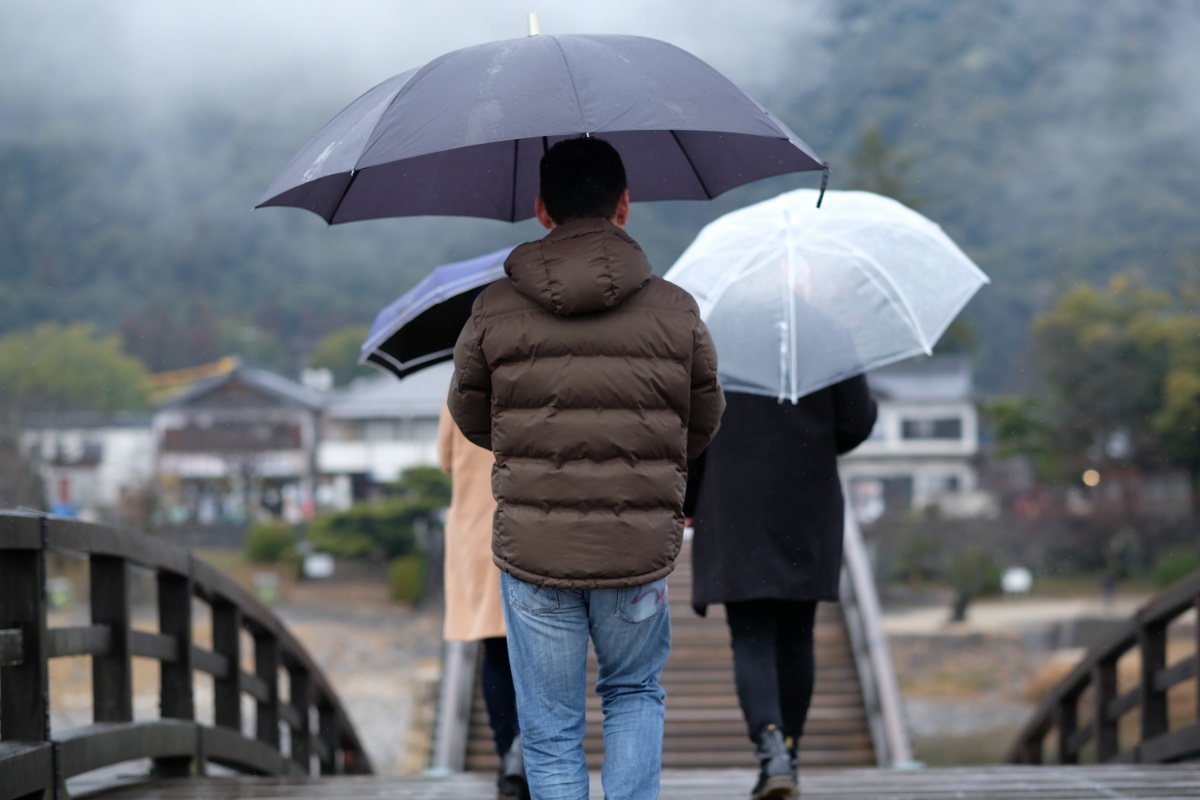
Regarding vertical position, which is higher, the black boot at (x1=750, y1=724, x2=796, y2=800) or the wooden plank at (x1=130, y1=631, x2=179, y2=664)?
the wooden plank at (x1=130, y1=631, x2=179, y2=664)

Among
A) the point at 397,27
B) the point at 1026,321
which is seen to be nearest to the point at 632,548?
the point at 1026,321

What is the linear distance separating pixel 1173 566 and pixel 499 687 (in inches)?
893

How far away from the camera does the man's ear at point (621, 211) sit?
189cm

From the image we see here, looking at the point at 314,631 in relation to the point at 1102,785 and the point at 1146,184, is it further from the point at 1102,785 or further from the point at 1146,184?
the point at 1146,184

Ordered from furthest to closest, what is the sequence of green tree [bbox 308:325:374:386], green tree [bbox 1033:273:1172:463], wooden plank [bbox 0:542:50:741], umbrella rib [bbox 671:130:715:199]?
1. green tree [bbox 308:325:374:386]
2. green tree [bbox 1033:273:1172:463]
3. umbrella rib [bbox 671:130:715:199]
4. wooden plank [bbox 0:542:50:741]

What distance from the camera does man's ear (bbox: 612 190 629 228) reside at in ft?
6.19

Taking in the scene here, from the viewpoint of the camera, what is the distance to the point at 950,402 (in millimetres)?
28016

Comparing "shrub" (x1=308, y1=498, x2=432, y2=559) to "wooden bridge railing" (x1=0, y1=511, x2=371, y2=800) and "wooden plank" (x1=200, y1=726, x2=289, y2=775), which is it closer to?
"wooden bridge railing" (x1=0, y1=511, x2=371, y2=800)

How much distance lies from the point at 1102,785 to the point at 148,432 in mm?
28710

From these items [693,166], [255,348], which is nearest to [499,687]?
[693,166]

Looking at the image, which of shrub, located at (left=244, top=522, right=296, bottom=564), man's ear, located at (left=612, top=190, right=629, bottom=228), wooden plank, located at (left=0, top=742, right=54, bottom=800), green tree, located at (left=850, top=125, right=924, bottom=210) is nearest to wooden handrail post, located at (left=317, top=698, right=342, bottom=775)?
wooden plank, located at (left=0, top=742, right=54, bottom=800)

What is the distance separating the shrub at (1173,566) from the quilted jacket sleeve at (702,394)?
22632 mm

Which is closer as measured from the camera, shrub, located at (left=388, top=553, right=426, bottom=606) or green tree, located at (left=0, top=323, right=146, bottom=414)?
shrub, located at (left=388, top=553, right=426, bottom=606)

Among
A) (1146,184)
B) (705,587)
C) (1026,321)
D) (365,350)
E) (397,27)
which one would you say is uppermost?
(397,27)
